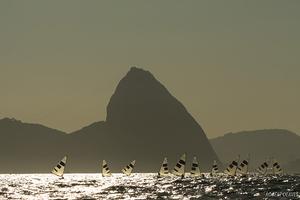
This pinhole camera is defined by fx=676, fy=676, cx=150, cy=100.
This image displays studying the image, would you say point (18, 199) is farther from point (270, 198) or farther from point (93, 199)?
point (270, 198)

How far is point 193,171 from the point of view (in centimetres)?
15262

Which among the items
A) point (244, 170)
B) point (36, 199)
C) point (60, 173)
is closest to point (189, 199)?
point (36, 199)

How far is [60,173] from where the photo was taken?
161250mm

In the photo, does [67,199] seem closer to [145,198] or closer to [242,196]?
[145,198]

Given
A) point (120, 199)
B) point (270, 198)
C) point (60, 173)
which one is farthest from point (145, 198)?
point (60, 173)

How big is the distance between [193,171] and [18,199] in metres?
68.9

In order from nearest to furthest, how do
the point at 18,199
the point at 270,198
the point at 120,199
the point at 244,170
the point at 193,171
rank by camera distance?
the point at 270,198, the point at 120,199, the point at 18,199, the point at 193,171, the point at 244,170

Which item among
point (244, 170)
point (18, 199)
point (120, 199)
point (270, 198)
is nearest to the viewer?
point (270, 198)

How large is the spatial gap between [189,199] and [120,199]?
874 centimetres

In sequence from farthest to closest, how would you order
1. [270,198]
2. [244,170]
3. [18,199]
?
[244,170]
[18,199]
[270,198]

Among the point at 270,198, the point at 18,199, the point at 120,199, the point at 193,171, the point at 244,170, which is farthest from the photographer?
the point at 244,170

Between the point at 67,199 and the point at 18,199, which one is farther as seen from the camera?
the point at 18,199

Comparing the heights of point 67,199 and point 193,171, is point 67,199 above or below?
below

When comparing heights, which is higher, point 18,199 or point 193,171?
point 193,171
